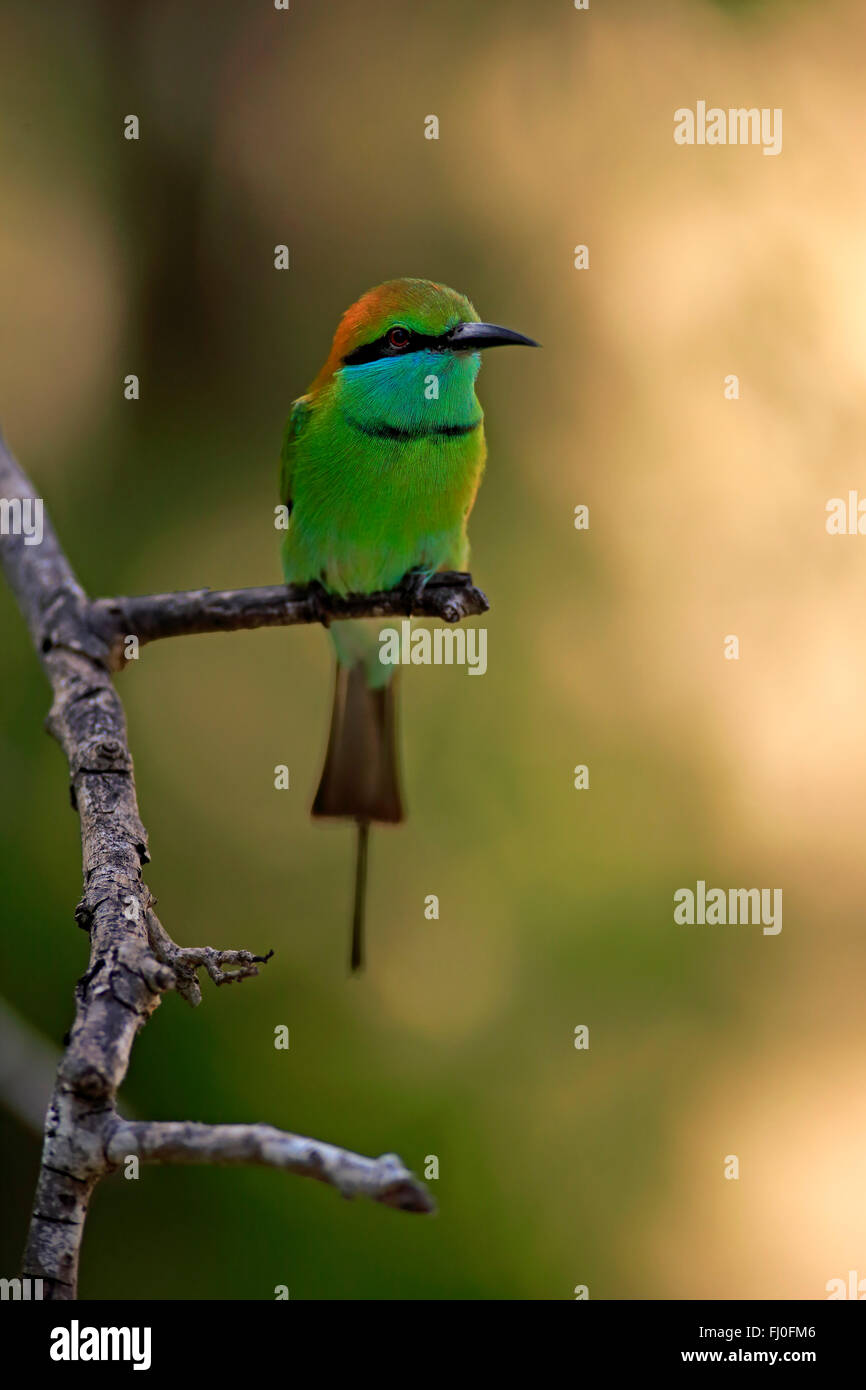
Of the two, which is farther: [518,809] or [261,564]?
[261,564]

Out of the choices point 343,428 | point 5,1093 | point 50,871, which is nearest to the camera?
point 5,1093

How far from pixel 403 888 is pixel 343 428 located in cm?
117

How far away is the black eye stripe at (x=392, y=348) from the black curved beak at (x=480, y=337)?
0.8 inches

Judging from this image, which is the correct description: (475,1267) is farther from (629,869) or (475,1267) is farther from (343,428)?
(343,428)

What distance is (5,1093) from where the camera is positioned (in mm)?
2109

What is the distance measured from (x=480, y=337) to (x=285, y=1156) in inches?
64.7

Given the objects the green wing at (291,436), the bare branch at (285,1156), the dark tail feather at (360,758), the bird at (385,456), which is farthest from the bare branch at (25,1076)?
the bare branch at (285,1156)

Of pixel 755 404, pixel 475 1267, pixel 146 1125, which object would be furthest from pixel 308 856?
pixel 146 1125

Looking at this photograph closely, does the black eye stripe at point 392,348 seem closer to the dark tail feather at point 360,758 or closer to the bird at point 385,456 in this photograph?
the bird at point 385,456

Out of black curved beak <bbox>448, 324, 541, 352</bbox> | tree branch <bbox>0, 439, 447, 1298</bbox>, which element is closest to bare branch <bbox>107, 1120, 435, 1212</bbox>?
tree branch <bbox>0, 439, 447, 1298</bbox>

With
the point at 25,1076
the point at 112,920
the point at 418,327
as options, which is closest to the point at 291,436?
the point at 418,327

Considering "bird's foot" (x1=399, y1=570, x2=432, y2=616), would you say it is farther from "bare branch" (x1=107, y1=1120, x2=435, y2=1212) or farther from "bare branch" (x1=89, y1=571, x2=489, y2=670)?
"bare branch" (x1=107, y1=1120, x2=435, y2=1212)

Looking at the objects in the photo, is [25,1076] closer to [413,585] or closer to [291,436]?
[413,585]

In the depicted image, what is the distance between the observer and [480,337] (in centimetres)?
213
